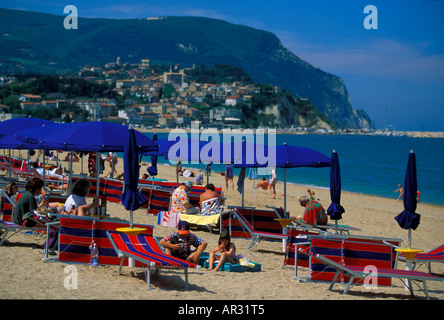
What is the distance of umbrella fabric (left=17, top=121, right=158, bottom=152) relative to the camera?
8.05m

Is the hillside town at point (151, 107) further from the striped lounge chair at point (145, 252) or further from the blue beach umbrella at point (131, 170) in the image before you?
the striped lounge chair at point (145, 252)

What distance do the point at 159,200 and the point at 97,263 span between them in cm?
497

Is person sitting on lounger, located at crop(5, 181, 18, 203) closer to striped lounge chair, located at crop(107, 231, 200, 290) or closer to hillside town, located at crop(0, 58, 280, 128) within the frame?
striped lounge chair, located at crop(107, 231, 200, 290)

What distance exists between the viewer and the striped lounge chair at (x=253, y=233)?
884cm

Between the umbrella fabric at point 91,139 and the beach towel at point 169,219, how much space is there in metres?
1.94

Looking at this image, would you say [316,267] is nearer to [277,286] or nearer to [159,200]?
[277,286]

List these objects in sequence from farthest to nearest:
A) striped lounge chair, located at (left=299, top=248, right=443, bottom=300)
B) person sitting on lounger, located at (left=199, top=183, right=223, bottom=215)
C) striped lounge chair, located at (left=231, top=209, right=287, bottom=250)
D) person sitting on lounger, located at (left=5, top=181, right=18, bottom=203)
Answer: person sitting on lounger, located at (left=199, top=183, right=223, bottom=215), striped lounge chair, located at (left=231, top=209, right=287, bottom=250), person sitting on lounger, located at (left=5, top=181, right=18, bottom=203), striped lounge chair, located at (left=299, top=248, right=443, bottom=300)

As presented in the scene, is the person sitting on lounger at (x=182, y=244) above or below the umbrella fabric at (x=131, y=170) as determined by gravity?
below

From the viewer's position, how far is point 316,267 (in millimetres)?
6762

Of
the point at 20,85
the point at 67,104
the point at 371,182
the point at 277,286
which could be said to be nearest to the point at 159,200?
the point at 277,286

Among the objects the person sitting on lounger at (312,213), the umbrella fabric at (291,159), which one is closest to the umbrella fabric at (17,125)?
the umbrella fabric at (291,159)

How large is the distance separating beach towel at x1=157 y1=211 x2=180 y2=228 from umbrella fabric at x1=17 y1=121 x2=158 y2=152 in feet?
6.38

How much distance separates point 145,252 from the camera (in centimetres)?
634

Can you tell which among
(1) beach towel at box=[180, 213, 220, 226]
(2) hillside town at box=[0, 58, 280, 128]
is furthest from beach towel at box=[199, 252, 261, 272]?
(2) hillside town at box=[0, 58, 280, 128]
